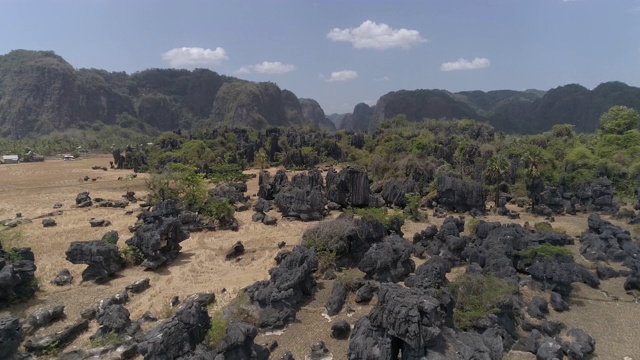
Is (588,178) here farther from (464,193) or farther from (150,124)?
(150,124)

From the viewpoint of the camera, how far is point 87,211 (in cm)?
3925

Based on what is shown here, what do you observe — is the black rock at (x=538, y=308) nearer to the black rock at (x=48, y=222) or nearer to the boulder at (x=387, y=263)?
the boulder at (x=387, y=263)

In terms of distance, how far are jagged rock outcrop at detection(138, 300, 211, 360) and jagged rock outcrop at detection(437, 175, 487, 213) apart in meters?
31.3

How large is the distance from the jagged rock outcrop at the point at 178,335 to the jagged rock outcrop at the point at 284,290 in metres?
3.72

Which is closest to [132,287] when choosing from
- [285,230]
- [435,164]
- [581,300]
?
[285,230]

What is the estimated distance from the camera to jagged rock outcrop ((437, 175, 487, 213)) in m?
40.2

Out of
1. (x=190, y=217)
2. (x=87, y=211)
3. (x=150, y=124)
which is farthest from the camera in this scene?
(x=150, y=124)

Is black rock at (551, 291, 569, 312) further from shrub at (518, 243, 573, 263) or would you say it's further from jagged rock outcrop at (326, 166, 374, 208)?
jagged rock outcrop at (326, 166, 374, 208)

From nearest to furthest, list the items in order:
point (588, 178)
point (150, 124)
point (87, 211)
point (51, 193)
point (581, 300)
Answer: point (581, 300) < point (87, 211) < point (588, 178) < point (51, 193) < point (150, 124)

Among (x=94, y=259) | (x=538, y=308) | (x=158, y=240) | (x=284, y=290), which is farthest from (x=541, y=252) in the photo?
(x=94, y=259)

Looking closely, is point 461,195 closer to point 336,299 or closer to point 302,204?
point 302,204

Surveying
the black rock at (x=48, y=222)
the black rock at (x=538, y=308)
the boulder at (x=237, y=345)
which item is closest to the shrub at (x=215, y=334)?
the boulder at (x=237, y=345)

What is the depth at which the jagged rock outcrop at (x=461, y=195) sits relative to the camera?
40.2 meters

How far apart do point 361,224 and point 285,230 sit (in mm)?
8988
